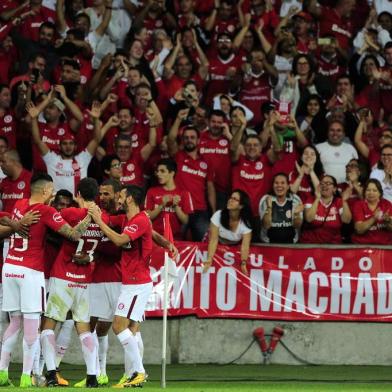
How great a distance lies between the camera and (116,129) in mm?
20219

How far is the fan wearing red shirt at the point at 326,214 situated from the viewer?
62.0 feet

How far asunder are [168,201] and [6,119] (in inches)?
129

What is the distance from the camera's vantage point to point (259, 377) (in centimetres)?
1677

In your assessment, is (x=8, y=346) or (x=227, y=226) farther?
(x=227, y=226)

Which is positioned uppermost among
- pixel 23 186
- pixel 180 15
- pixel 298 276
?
pixel 180 15

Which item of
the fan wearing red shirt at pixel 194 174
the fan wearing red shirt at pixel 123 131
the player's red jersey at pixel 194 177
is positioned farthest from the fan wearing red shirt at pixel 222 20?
the player's red jersey at pixel 194 177

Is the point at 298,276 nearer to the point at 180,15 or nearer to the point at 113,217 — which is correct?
the point at 113,217

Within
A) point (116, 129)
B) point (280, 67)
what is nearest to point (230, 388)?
point (116, 129)

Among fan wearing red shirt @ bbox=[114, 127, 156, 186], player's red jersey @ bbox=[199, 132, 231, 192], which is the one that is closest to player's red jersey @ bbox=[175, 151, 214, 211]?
player's red jersey @ bbox=[199, 132, 231, 192]

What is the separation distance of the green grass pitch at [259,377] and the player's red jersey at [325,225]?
181cm

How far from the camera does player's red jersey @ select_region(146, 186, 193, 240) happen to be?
18.6 m

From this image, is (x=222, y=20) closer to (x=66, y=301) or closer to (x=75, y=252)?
(x=75, y=252)

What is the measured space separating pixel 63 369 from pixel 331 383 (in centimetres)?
363

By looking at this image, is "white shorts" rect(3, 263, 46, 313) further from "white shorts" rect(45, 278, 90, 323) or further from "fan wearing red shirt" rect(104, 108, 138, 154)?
"fan wearing red shirt" rect(104, 108, 138, 154)
